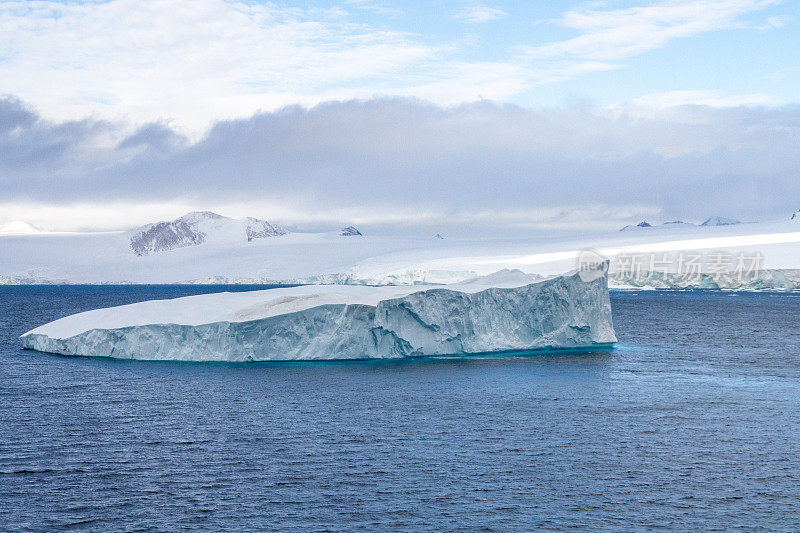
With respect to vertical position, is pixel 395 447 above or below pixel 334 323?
below

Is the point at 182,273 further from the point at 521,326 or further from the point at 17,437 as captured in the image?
the point at 17,437

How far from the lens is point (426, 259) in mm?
107750

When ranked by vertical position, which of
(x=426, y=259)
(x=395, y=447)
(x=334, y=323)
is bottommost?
(x=395, y=447)

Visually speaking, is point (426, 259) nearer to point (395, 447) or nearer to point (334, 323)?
point (334, 323)

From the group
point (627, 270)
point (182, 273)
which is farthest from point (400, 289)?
point (182, 273)

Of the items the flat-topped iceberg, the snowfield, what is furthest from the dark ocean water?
the snowfield

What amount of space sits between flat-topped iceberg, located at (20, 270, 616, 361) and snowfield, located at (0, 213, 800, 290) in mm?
52543

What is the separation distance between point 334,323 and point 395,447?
15.8m

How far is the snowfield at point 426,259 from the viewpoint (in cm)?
9862

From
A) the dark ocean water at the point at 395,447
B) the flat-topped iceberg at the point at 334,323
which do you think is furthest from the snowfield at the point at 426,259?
the dark ocean water at the point at 395,447

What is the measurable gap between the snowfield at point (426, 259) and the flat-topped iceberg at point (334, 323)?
172 ft

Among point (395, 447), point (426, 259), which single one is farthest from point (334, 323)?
point (426, 259)

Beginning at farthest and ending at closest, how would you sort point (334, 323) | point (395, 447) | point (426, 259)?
point (426, 259) < point (334, 323) < point (395, 447)

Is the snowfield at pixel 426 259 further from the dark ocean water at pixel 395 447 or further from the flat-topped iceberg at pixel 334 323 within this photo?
the dark ocean water at pixel 395 447
